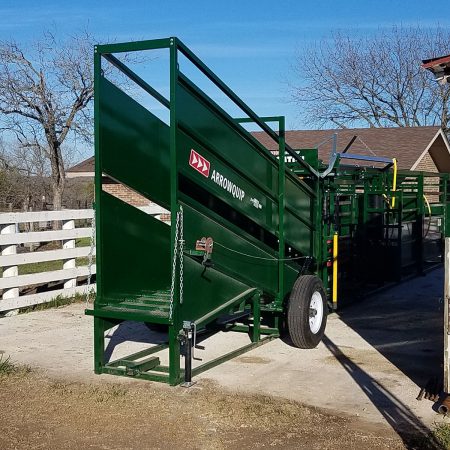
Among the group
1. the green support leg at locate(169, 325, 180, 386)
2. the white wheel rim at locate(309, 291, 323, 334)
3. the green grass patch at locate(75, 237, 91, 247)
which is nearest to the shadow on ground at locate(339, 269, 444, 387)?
the white wheel rim at locate(309, 291, 323, 334)

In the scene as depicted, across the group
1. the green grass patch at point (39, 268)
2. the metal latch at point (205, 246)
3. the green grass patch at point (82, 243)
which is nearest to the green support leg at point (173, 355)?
the metal latch at point (205, 246)

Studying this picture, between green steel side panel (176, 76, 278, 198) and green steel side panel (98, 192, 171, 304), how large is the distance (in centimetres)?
108

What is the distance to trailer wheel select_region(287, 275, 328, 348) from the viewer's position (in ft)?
25.0

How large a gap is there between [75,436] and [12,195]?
23.0 m

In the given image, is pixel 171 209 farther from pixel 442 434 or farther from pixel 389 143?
pixel 389 143

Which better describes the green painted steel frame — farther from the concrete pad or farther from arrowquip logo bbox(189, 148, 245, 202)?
arrowquip logo bbox(189, 148, 245, 202)

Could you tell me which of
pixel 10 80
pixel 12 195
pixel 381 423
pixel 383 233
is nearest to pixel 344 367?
pixel 381 423

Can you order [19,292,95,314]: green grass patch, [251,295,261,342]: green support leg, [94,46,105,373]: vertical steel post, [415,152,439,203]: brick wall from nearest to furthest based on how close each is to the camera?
1. [94,46,105,373]: vertical steel post
2. [251,295,261,342]: green support leg
3. [19,292,95,314]: green grass patch
4. [415,152,439,203]: brick wall

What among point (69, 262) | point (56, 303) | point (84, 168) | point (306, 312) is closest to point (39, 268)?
point (69, 262)

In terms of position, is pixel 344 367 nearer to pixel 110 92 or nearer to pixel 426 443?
pixel 426 443

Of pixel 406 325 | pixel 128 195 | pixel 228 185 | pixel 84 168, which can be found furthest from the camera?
pixel 84 168

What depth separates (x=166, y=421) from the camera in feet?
17.4

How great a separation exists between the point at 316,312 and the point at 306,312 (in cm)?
52

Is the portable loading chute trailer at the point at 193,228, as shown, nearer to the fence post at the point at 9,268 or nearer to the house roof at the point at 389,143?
the fence post at the point at 9,268
